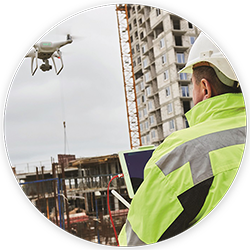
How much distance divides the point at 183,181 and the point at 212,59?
0.59 metres

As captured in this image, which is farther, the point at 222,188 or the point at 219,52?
the point at 219,52

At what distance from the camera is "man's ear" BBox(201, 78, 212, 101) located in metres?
1.20

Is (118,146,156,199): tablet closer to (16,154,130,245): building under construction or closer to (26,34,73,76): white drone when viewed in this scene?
(26,34,73,76): white drone

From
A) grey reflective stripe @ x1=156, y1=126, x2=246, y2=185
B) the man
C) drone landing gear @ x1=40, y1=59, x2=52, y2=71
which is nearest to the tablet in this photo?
the man

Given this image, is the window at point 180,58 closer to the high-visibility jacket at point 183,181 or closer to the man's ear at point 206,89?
the man's ear at point 206,89

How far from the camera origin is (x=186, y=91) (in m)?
9.05

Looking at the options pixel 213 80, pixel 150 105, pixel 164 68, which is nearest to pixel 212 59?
pixel 213 80

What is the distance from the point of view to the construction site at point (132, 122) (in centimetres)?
593

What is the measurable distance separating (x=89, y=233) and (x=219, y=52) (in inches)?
207

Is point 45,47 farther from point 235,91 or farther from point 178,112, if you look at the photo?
point 178,112

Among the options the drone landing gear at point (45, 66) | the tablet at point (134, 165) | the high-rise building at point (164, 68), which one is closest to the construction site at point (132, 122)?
the high-rise building at point (164, 68)

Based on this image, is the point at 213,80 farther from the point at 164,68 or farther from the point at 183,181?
the point at 164,68

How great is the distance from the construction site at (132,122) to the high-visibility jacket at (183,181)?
3426 mm

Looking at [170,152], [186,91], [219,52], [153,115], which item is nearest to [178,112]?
[153,115]
